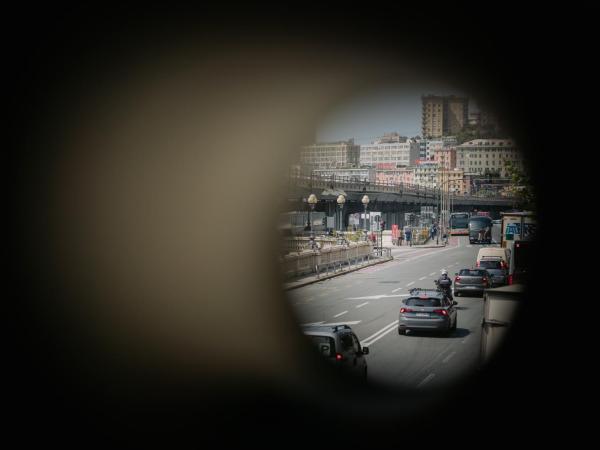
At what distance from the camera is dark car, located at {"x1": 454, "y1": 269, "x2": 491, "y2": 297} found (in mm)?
30344

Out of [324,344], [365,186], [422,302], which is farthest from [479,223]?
[324,344]

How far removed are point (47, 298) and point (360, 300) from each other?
1629 centimetres

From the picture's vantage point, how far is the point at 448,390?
14.7 metres

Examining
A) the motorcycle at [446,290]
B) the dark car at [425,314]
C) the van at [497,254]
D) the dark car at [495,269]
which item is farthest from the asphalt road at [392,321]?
the van at [497,254]

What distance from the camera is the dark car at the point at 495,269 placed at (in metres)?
32.5

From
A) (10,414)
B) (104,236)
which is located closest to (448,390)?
(10,414)

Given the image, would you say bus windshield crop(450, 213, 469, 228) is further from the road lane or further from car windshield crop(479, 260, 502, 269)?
car windshield crop(479, 260, 502, 269)

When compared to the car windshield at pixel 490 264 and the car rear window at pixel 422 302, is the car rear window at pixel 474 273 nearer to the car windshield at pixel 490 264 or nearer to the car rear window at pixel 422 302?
the car windshield at pixel 490 264

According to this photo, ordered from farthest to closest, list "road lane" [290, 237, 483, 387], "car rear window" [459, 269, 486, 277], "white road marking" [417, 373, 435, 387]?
1. "car rear window" [459, 269, 486, 277]
2. "road lane" [290, 237, 483, 387]
3. "white road marking" [417, 373, 435, 387]

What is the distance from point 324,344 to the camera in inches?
548

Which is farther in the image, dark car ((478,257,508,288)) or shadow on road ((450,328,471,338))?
dark car ((478,257,508,288))

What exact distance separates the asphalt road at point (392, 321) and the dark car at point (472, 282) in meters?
0.38

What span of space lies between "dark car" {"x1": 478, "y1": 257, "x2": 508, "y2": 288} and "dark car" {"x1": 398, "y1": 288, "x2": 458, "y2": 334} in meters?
12.0

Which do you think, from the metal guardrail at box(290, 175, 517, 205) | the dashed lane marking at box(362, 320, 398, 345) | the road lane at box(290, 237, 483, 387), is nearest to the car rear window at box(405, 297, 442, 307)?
the road lane at box(290, 237, 483, 387)
